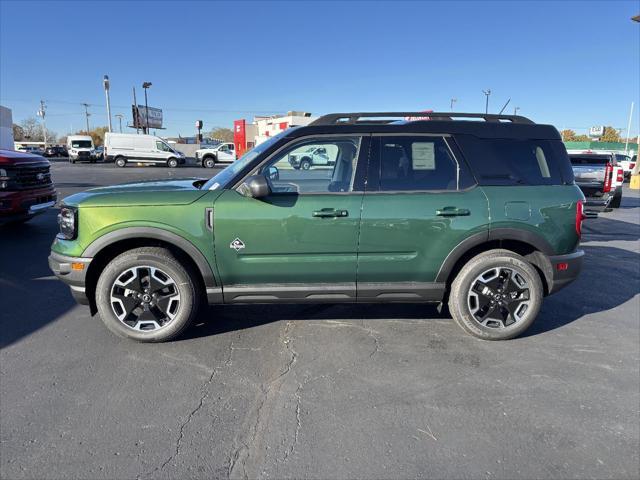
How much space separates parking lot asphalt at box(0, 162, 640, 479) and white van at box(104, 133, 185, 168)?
29263 mm

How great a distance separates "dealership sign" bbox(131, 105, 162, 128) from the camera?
4716cm

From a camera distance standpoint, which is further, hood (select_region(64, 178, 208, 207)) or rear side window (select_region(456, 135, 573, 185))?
rear side window (select_region(456, 135, 573, 185))

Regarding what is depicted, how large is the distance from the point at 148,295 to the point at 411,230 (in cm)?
228

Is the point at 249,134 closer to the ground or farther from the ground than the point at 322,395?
farther from the ground

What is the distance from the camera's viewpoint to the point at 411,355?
3.52m

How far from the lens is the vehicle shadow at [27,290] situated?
402 centimetres

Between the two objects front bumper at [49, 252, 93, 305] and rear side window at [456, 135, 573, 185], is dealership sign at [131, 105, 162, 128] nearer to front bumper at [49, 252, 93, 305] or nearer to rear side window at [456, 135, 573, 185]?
front bumper at [49, 252, 93, 305]

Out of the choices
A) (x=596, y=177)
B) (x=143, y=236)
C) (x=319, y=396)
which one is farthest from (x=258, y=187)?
(x=596, y=177)

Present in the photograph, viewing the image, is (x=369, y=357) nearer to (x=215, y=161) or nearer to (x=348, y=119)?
(x=348, y=119)

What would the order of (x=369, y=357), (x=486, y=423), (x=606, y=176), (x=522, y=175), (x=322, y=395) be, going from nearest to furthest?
(x=486, y=423), (x=322, y=395), (x=369, y=357), (x=522, y=175), (x=606, y=176)

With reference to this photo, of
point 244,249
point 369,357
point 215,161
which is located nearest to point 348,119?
point 244,249

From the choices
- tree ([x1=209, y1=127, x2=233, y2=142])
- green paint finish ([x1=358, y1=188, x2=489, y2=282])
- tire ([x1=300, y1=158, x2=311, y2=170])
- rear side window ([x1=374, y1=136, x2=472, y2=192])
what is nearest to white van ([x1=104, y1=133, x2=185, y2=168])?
tire ([x1=300, y1=158, x2=311, y2=170])

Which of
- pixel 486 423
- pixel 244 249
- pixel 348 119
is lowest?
pixel 486 423

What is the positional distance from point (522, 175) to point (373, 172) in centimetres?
132
